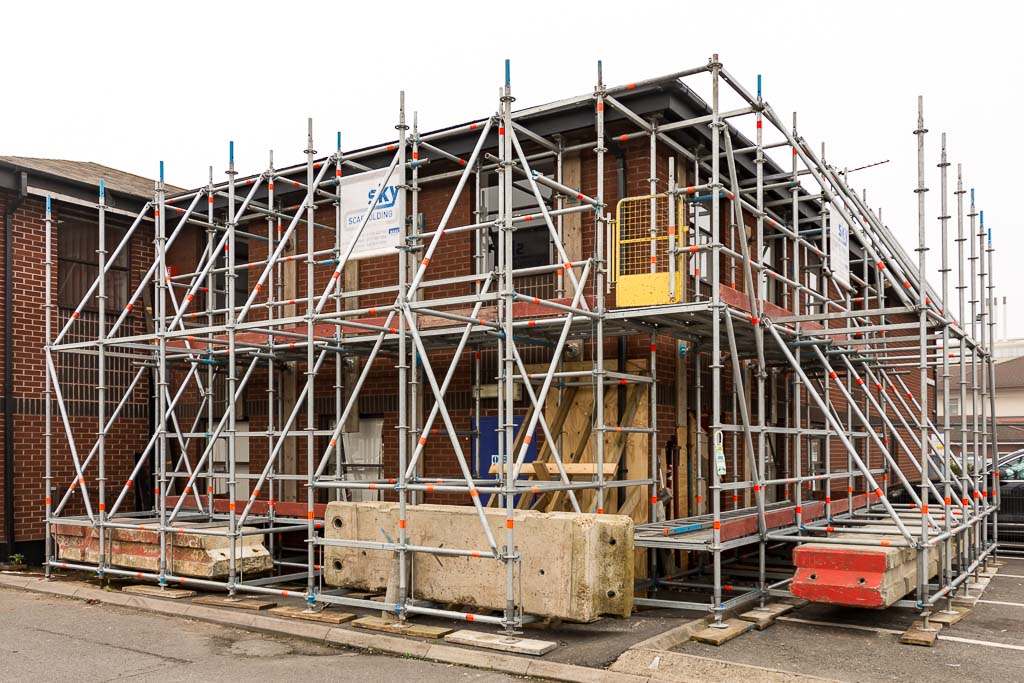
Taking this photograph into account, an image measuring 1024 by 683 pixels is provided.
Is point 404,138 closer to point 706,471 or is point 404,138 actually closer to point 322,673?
point 322,673

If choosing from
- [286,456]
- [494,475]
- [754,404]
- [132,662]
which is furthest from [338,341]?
[754,404]

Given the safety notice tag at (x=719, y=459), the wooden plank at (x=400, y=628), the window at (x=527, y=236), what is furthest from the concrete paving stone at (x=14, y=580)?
the safety notice tag at (x=719, y=459)

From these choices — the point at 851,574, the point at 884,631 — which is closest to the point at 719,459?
the point at 851,574

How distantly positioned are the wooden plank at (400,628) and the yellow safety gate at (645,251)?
12.7ft

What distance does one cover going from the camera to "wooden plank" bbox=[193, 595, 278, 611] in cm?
1087

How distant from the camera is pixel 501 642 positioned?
8727 mm

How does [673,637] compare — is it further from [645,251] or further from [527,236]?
[527,236]

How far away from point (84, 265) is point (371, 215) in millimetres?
7153

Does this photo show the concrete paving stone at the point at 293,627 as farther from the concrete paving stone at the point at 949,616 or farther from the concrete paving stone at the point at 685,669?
the concrete paving stone at the point at 949,616

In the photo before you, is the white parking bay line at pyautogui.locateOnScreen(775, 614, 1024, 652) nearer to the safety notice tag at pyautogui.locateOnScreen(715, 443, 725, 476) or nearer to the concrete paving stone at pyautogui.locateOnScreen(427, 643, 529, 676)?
the safety notice tag at pyautogui.locateOnScreen(715, 443, 725, 476)

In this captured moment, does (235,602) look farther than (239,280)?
No

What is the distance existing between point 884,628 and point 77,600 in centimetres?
935

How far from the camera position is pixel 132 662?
28.4 feet

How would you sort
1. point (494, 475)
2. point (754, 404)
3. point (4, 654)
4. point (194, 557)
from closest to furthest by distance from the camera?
1. point (4, 654)
2. point (194, 557)
3. point (494, 475)
4. point (754, 404)
